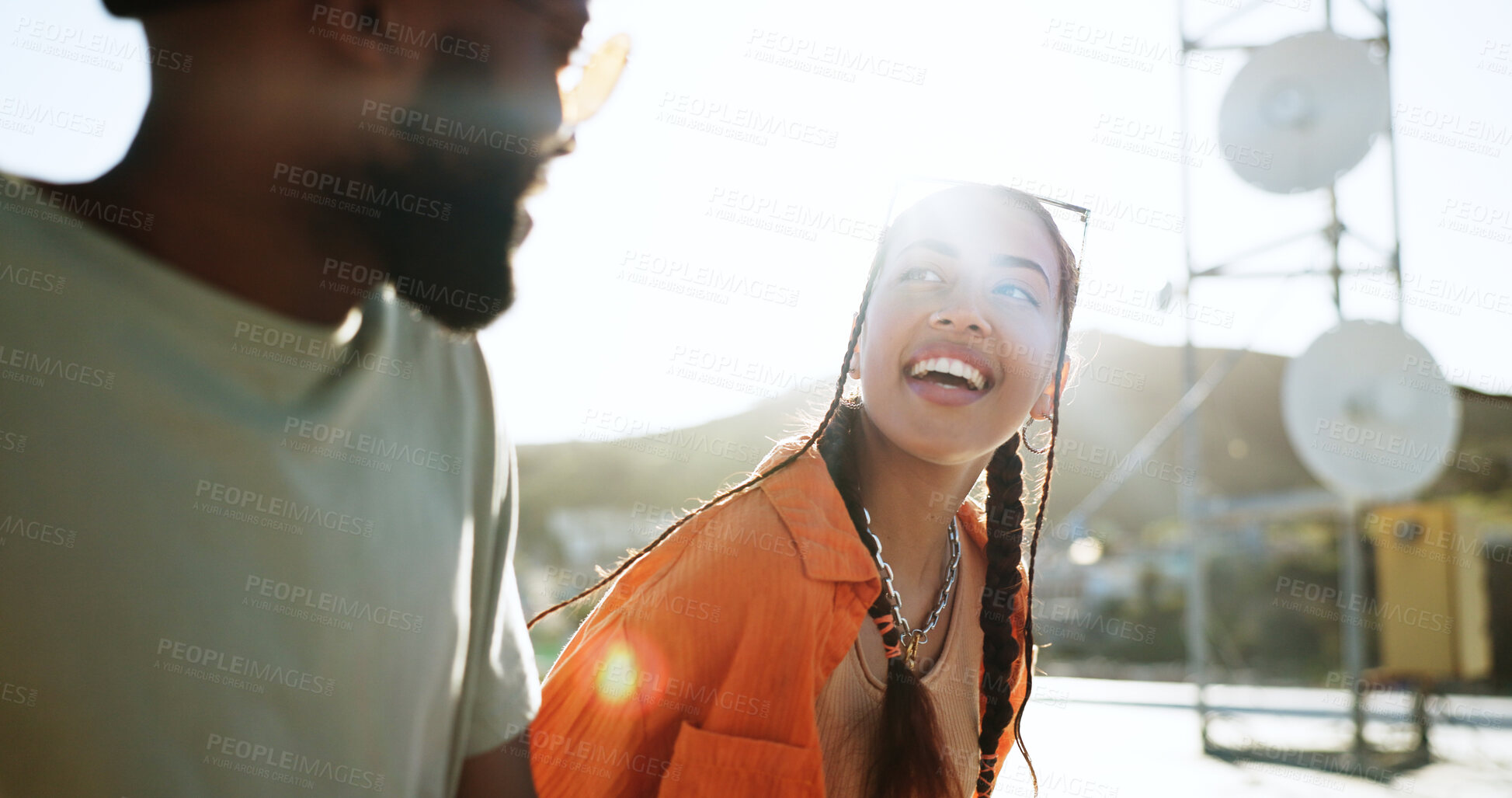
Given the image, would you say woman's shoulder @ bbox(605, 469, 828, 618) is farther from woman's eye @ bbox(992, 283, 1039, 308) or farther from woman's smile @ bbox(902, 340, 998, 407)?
woman's eye @ bbox(992, 283, 1039, 308)

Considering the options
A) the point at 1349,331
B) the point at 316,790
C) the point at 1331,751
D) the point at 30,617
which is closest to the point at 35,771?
the point at 30,617

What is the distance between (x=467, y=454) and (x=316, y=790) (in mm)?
489

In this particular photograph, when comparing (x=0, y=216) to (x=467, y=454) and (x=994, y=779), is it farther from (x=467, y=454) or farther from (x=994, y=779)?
(x=994, y=779)

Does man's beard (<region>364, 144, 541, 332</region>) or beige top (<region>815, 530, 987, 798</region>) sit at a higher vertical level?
man's beard (<region>364, 144, 541, 332</region>)

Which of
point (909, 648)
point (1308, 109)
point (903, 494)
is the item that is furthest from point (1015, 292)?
point (1308, 109)

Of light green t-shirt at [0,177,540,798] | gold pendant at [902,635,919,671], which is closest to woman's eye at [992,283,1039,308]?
gold pendant at [902,635,919,671]

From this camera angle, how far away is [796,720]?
170 cm

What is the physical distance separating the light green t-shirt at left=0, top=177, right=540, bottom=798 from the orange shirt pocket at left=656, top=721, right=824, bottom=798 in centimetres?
41

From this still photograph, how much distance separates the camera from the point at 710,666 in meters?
1.70

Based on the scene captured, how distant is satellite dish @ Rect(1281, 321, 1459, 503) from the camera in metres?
6.22

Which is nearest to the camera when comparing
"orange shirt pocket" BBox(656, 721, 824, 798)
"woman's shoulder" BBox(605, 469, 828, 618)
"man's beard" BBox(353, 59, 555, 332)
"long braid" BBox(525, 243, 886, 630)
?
"man's beard" BBox(353, 59, 555, 332)

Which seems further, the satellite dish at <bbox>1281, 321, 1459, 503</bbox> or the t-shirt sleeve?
the satellite dish at <bbox>1281, 321, 1459, 503</bbox>

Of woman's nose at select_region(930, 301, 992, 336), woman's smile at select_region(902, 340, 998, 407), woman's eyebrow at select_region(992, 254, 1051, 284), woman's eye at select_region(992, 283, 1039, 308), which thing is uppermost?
woman's eyebrow at select_region(992, 254, 1051, 284)

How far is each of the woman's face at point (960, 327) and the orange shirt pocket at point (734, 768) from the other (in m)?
0.68
